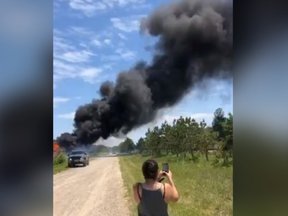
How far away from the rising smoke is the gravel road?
0.68ft

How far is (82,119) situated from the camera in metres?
2.80

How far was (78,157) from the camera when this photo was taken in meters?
2.91

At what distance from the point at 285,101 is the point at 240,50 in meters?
0.42

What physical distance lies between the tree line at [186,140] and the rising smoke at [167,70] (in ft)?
0.41

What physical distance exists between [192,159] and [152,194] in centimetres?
109

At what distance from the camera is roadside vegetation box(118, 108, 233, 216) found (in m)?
2.84

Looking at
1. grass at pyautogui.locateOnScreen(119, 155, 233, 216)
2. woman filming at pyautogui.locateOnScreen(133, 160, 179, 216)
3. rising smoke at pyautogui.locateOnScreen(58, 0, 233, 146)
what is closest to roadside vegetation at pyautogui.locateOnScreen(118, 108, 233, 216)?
grass at pyautogui.locateOnScreen(119, 155, 233, 216)

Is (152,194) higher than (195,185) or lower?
higher

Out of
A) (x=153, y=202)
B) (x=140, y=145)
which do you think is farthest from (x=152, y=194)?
(x=140, y=145)

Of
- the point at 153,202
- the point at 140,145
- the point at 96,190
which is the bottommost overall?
the point at 96,190

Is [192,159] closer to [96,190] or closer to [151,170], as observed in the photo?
[96,190]

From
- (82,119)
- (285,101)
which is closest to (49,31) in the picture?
(82,119)

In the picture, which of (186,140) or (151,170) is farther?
(186,140)

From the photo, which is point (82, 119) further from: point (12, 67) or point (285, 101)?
point (285, 101)
